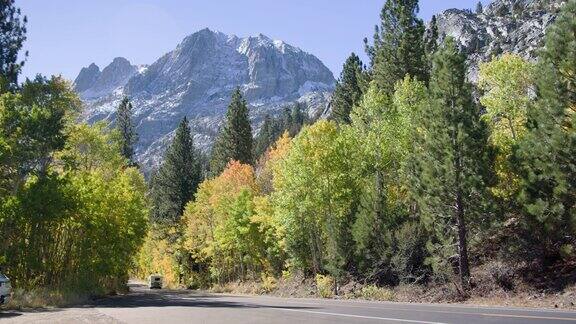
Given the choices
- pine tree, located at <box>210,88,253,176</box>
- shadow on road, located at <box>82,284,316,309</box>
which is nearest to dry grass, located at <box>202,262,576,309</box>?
shadow on road, located at <box>82,284,316,309</box>

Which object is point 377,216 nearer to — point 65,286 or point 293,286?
point 293,286

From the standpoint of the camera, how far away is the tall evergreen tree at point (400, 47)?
42406 mm

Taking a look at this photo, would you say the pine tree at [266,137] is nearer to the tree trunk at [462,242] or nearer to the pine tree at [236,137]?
the pine tree at [236,137]

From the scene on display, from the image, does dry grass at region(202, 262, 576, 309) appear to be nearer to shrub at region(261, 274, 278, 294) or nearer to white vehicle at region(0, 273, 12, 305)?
shrub at region(261, 274, 278, 294)

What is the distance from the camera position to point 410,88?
120 ft

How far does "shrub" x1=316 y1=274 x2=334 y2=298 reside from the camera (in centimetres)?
3353

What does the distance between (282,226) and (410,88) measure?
13.4m

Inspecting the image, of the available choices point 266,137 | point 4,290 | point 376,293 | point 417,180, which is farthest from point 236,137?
point 4,290

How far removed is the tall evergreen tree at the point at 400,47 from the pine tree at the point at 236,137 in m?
31.7

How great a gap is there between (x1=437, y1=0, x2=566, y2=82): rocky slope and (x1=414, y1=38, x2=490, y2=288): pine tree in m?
68.5

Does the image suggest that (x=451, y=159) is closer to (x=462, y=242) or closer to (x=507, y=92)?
(x=462, y=242)

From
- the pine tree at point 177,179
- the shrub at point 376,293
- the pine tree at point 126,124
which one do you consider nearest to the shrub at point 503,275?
the shrub at point 376,293

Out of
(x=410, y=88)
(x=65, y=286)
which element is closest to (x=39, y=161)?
(x=65, y=286)

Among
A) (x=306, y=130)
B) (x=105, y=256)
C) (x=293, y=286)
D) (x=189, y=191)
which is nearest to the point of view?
(x=105, y=256)
